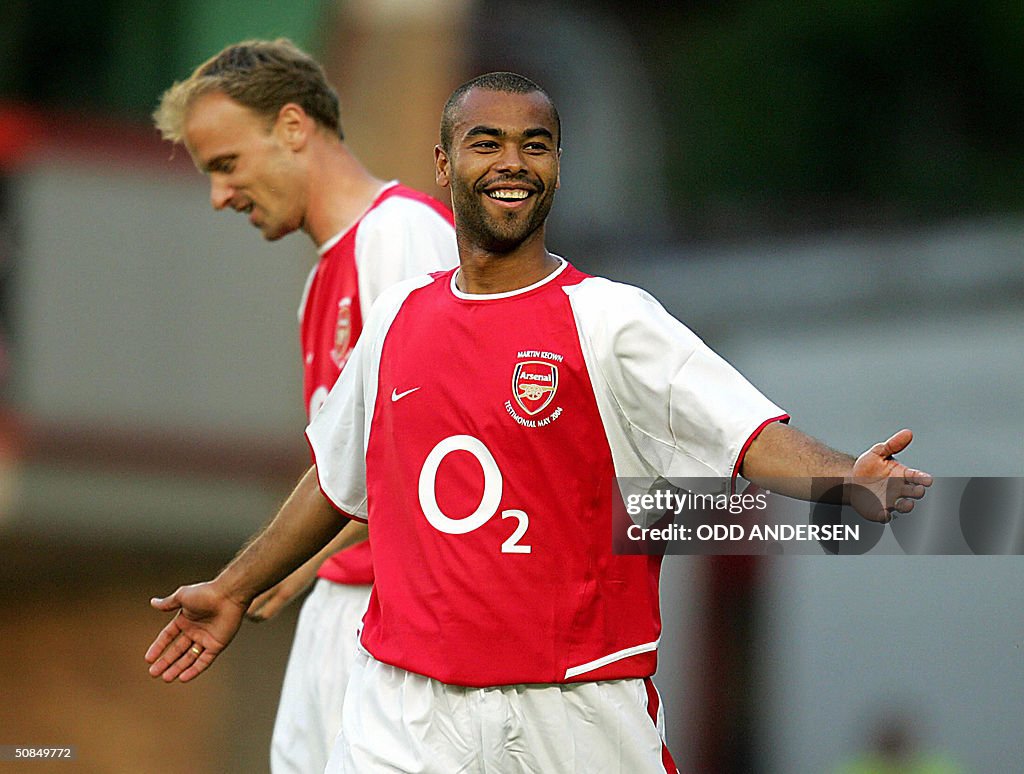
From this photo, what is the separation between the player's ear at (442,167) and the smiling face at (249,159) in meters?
0.98

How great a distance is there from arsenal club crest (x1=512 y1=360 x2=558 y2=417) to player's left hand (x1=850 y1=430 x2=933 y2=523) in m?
0.56

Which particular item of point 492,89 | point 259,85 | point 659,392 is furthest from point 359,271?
point 659,392

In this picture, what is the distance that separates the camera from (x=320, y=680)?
3.75m

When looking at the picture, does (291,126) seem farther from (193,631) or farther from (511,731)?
(511,731)

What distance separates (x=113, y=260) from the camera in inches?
388

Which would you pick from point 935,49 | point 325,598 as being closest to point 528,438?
point 325,598

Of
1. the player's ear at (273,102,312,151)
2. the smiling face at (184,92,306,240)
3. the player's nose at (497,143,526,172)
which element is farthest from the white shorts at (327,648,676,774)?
the player's ear at (273,102,312,151)

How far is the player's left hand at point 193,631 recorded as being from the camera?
3.14 meters

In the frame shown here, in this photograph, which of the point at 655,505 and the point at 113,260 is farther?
the point at 113,260

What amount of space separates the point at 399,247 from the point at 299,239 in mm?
6833

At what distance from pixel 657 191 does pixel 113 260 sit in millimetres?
3648

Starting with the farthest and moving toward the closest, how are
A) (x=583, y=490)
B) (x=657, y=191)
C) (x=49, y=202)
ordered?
(x=657, y=191) → (x=49, y=202) → (x=583, y=490)

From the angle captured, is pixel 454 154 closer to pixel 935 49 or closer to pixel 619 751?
pixel 619 751

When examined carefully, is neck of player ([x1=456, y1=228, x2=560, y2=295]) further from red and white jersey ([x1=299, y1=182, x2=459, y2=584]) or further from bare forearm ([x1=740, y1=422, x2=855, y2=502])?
red and white jersey ([x1=299, y1=182, x2=459, y2=584])
